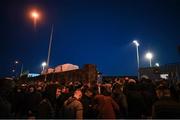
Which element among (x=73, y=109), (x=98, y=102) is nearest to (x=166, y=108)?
(x=98, y=102)

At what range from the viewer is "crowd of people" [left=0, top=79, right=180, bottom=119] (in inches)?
218

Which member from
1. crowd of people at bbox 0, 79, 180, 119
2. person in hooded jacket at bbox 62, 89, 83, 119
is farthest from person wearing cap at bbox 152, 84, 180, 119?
person in hooded jacket at bbox 62, 89, 83, 119

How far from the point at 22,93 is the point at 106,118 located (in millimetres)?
5724

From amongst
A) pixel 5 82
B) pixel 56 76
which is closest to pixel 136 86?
pixel 5 82

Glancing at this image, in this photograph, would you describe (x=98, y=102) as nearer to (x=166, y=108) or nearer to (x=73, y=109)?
(x=73, y=109)

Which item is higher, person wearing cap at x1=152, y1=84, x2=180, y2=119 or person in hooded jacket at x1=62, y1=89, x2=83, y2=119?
person wearing cap at x1=152, y1=84, x2=180, y2=119

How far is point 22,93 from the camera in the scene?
11.2m

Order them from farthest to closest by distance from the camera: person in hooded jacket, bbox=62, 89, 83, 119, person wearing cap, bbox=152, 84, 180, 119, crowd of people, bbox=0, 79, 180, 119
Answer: person in hooded jacket, bbox=62, 89, 83, 119, crowd of people, bbox=0, 79, 180, 119, person wearing cap, bbox=152, 84, 180, 119

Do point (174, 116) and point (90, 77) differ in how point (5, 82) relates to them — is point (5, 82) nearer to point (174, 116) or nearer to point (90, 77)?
point (174, 116)

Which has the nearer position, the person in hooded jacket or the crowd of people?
the crowd of people

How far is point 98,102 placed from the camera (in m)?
7.11

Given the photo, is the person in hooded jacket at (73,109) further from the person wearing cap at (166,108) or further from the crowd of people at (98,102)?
the person wearing cap at (166,108)

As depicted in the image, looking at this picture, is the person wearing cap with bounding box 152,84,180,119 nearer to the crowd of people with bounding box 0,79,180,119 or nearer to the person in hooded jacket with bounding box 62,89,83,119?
the crowd of people with bounding box 0,79,180,119

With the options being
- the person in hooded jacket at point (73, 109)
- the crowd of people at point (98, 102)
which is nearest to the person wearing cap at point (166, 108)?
the crowd of people at point (98, 102)
